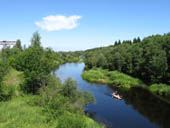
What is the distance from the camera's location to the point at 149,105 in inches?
976

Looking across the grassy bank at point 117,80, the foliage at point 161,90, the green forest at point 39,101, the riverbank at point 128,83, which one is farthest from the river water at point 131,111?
the grassy bank at point 117,80

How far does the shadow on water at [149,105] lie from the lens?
20125 millimetres

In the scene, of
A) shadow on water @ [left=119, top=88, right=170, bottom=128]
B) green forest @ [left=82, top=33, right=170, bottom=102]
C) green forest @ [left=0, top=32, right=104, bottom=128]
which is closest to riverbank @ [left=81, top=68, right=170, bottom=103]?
green forest @ [left=82, top=33, right=170, bottom=102]

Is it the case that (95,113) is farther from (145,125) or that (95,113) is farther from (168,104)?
(168,104)

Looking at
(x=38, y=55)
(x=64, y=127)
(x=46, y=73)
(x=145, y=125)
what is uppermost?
(x=38, y=55)

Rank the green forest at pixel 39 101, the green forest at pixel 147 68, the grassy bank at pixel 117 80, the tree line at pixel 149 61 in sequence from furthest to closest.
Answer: the grassy bank at pixel 117 80 → the tree line at pixel 149 61 → the green forest at pixel 147 68 → the green forest at pixel 39 101

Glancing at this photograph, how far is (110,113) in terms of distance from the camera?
850 inches

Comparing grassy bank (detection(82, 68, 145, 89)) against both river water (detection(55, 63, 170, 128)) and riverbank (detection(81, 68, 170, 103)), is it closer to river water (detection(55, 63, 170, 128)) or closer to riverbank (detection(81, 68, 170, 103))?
riverbank (detection(81, 68, 170, 103))

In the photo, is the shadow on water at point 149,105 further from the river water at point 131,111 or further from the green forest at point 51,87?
the green forest at point 51,87

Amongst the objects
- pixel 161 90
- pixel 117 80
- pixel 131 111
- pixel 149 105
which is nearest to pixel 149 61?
pixel 161 90

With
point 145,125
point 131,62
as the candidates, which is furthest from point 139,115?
point 131,62

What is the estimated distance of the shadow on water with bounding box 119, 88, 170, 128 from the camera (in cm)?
2012

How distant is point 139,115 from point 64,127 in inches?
623

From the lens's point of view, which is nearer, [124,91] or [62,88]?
[62,88]
